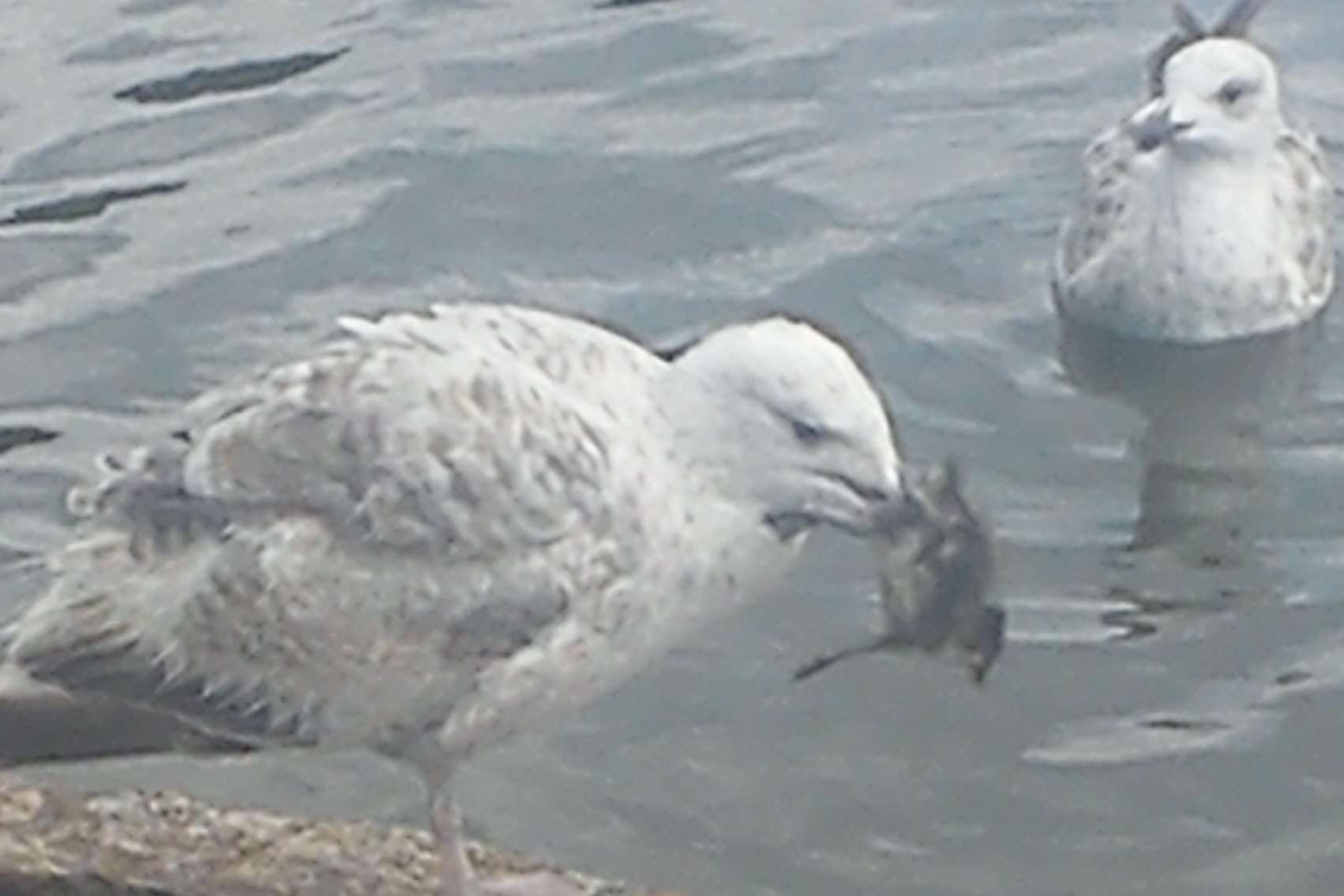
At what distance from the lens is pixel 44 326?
30.3 feet

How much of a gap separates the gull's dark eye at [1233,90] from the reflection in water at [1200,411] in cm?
58

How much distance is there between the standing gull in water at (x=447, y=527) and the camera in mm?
5559

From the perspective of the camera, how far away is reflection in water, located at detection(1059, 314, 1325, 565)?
8.41 meters

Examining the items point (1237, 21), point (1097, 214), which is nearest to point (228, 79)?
point (1097, 214)

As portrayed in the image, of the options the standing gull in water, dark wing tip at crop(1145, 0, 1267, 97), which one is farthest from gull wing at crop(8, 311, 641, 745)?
dark wing tip at crop(1145, 0, 1267, 97)

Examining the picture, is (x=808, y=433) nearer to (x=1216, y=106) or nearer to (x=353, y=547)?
(x=353, y=547)

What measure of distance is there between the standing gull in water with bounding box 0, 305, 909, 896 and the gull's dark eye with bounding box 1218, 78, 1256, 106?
4.01 metres

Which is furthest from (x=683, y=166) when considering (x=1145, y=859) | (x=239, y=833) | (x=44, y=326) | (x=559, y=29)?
(x=239, y=833)

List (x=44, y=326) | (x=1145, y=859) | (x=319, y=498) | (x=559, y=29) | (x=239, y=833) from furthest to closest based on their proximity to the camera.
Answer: (x=559, y=29), (x=44, y=326), (x=1145, y=859), (x=239, y=833), (x=319, y=498)

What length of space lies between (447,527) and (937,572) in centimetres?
77

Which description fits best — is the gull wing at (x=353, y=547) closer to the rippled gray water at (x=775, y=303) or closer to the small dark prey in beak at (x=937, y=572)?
the small dark prey in beak at (x=937, y=572)

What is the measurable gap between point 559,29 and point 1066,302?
6.52ft

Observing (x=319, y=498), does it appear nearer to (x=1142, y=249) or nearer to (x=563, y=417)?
(x=563, y=417)

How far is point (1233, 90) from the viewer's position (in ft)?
31.4
